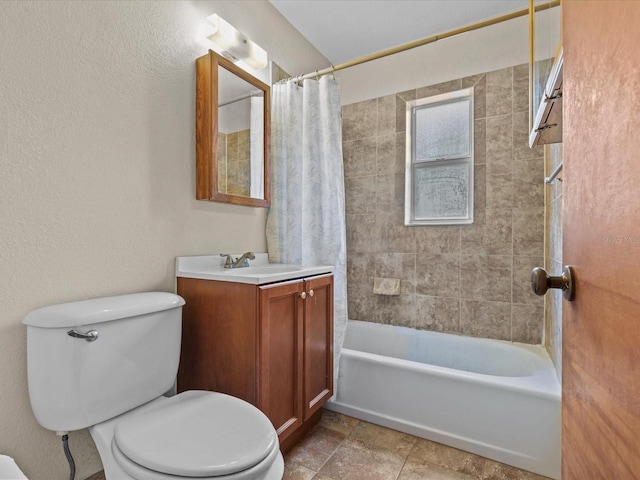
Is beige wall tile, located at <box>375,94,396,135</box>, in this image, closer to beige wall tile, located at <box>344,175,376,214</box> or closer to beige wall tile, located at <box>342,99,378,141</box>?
beige wall tile, located at <box>342,99,378,141</box>

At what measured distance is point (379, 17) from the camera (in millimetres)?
2219

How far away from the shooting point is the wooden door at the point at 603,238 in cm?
37

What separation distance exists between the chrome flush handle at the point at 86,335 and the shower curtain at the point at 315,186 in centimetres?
114

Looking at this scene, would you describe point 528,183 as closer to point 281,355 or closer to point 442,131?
point 442,131

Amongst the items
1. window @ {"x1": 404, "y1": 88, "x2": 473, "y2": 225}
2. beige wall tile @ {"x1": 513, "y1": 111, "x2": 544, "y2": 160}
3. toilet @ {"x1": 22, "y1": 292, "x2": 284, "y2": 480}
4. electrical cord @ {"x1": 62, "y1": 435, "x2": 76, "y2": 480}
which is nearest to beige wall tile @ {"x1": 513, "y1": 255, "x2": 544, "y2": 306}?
window @ {"x1": 404, "y1": 88, "x2": 473, "y2": 225}

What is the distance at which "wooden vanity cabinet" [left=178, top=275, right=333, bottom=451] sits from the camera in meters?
1.37

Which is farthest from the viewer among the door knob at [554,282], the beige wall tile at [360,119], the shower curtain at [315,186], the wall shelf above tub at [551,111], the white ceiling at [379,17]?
the beige wall tile at [360,119]

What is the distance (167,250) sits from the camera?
1.56m

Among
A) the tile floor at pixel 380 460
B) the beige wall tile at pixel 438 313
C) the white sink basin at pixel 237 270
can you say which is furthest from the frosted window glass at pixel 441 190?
the tile floor at pixel 380 460

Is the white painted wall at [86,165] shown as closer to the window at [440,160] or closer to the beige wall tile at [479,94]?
the window at [440,160]

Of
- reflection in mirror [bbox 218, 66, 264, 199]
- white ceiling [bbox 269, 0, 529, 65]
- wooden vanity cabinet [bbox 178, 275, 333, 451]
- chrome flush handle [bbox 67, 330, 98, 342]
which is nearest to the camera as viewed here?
chrome flush handle [bbox 67, 330, 98, 342]

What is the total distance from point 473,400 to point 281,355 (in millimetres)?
966

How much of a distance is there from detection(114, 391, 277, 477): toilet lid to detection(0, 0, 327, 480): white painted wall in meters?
0.47

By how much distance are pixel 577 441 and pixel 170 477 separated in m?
0.90
